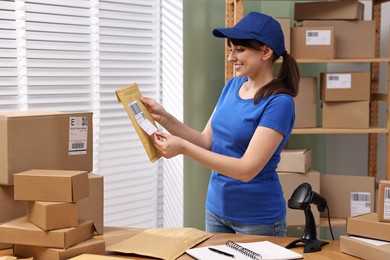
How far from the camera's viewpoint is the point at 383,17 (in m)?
3.68

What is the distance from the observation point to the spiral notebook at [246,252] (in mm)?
1751

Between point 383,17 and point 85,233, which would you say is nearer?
point 85,233

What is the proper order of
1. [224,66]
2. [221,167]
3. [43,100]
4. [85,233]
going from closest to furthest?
[85,233] < [221,167] < [43,100] < [224,66]

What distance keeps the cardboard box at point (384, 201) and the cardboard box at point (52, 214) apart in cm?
93

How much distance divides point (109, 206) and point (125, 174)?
0.20 m

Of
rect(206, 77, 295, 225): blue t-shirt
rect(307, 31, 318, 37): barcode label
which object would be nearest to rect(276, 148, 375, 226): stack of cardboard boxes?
rect(307, 31, 318, 37): barcode label

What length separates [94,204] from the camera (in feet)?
6.57

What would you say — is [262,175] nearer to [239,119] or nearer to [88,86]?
[239,119]

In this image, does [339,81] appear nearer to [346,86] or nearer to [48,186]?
[346,86]

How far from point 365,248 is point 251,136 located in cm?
62

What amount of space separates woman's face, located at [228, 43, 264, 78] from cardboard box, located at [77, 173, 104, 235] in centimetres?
67

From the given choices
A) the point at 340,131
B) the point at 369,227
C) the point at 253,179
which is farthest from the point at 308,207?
the point at 340,131

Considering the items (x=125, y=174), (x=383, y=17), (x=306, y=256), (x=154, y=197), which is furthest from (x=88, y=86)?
(x=383, y=17)

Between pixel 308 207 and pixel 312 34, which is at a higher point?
pixel 312 34
